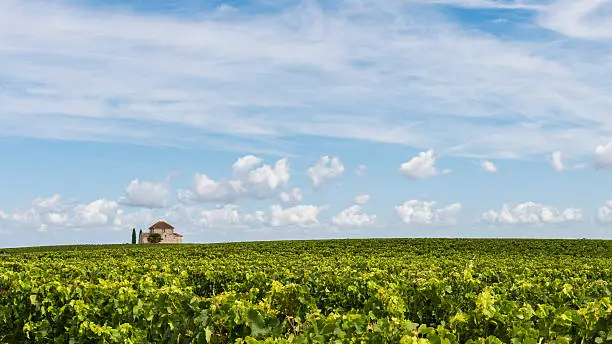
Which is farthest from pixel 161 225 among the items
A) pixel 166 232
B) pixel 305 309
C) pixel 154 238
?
pixel 305 309

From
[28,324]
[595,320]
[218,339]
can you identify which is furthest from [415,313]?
[28,324]

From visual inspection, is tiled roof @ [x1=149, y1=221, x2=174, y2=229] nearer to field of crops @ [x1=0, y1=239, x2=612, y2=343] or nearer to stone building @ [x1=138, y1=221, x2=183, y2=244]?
stone building @ [x1=138, y1=221, x2=183, y2=244]

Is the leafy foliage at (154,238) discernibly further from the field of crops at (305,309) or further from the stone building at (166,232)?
the field of crops at (305,309)

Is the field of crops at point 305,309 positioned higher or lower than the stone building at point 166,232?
lower

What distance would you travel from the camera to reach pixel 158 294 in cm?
764

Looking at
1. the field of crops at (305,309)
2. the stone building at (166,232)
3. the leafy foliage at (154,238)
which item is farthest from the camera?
the stone building at (166,232)

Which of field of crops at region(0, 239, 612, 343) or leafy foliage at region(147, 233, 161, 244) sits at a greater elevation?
leafy foliage at region(147, 233, 161, 244)

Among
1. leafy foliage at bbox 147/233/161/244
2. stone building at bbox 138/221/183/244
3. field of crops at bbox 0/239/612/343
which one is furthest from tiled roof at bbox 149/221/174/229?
field of crops at bbox 0/239/612/343

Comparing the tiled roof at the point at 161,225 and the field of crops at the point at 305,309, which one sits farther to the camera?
the tiled roof at the point at 161,225

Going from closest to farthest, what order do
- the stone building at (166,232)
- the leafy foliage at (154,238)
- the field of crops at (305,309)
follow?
the field of crops at (305,309) < the leafy foliage at (154,238) < the stone building at (166,232)

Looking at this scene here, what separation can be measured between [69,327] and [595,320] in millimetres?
7413

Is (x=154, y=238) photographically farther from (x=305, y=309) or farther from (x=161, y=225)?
(x=305, y=309)

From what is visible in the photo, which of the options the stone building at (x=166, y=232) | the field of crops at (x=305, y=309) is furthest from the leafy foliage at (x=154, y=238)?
the field of crops at (x=305, y=309)

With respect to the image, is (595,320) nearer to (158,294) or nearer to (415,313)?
(415,313)
